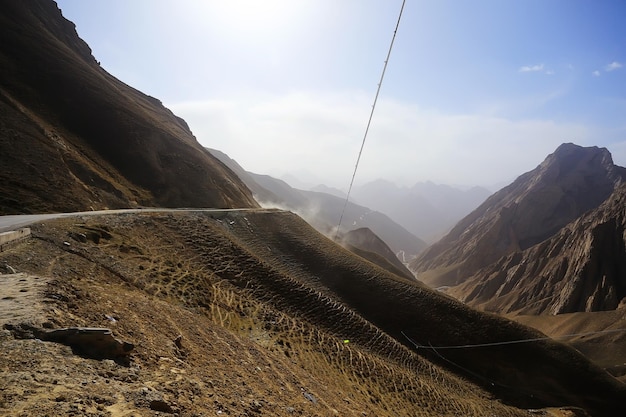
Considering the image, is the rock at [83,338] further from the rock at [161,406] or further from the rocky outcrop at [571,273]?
the rocky outcrop at [571,273]

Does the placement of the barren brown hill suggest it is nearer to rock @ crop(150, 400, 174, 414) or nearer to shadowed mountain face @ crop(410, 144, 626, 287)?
rock @ crop(150, 400, 174, 414)

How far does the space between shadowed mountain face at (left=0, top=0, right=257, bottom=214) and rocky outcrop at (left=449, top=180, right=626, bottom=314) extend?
204ft

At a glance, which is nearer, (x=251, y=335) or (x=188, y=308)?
(x=188, y=308)

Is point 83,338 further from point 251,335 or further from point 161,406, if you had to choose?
point 251,335

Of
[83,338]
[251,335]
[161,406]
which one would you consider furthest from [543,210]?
[83,338]

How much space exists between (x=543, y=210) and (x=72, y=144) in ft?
402

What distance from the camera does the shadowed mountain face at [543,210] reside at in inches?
4063

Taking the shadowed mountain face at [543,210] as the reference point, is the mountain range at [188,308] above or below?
below

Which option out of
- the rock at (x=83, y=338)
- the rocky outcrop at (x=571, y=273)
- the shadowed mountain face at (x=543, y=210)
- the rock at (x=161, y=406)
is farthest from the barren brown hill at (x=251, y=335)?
the shadowed mountain face at (x=543, y=210)

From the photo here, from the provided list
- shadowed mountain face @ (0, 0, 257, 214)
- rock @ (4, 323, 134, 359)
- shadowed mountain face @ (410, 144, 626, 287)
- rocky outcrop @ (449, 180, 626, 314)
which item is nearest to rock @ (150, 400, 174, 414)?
rock @ (4, 323, 134, 359)

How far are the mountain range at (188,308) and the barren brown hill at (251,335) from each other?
0.07 meters

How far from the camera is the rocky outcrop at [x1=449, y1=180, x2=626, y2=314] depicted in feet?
202

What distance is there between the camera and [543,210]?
107 m

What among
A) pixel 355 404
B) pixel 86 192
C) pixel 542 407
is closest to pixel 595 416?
pixel 542 407
